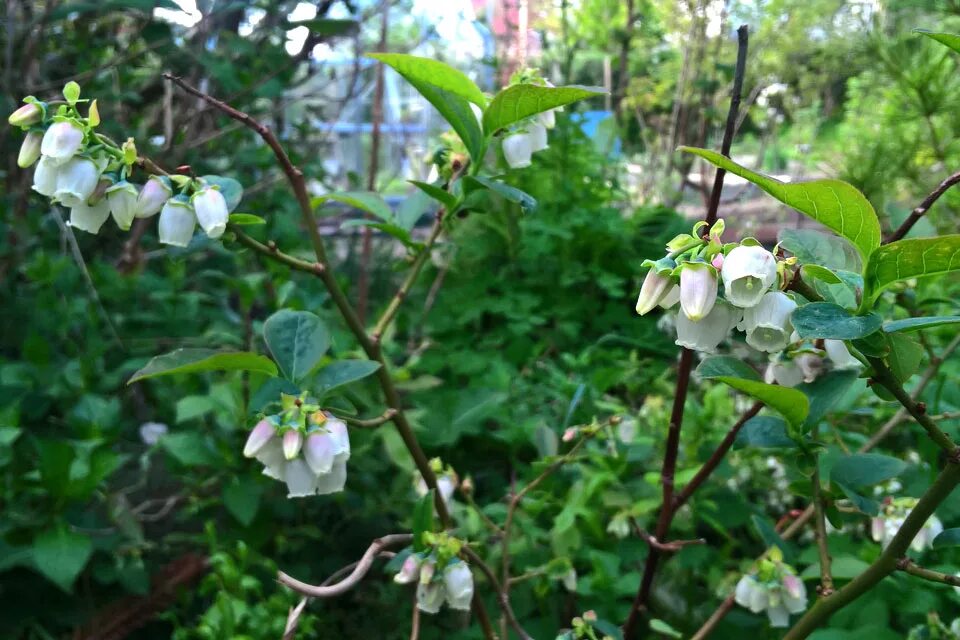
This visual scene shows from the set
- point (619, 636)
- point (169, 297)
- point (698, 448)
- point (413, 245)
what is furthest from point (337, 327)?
point (619, 636)

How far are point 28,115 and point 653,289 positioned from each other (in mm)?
504

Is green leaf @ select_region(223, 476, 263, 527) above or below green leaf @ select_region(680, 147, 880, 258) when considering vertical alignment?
below

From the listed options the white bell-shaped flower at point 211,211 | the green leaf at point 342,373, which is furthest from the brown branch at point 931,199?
the white bell-shaped flower at point 211,211

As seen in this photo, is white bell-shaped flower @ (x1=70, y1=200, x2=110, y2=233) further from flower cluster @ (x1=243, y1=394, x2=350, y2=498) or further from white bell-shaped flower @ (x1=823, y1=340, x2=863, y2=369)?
white bell-shaped flower @ (x1=823, y1=340, x2=863, y2=369)

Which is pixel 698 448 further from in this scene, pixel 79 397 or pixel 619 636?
pixel 79 397

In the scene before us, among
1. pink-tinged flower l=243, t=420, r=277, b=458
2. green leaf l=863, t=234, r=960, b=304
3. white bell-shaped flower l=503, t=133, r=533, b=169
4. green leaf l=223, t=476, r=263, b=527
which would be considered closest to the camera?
green leaf l=863, t=234, r=960, b=304

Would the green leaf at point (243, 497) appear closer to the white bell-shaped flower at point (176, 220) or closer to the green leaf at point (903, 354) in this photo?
the white bell-shaped flower at point (176, 220)

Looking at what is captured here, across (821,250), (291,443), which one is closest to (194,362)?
(291,443)

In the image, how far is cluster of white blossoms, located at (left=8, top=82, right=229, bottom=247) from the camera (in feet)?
1.98

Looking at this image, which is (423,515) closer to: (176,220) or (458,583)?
(458,583)

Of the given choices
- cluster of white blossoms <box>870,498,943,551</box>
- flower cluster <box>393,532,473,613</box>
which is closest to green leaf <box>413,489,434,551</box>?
flower cluster <box>393,532,473,613</box>

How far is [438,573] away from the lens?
2.20 feet

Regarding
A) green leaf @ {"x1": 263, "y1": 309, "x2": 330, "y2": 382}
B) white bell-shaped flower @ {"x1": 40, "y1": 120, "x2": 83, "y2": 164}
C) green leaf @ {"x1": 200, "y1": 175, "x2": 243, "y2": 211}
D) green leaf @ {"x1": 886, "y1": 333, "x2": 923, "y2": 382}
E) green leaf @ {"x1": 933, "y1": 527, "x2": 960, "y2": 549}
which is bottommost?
green leaf @ {"x1": 933, "y1": 527, "x2": 960, "y2": 549}

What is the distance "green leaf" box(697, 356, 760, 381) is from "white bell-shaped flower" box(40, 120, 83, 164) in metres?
0.49
